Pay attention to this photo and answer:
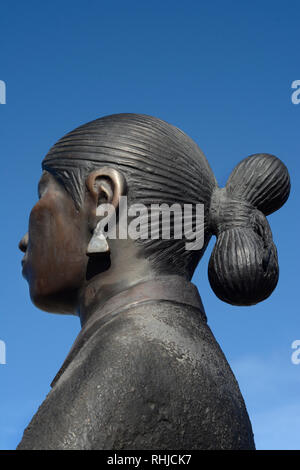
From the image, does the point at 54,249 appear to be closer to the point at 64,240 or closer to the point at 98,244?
the point at 64,240

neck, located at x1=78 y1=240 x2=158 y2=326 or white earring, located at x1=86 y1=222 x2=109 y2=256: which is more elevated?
white earring, located at x1=86 y1=222 x2=109 y2=256

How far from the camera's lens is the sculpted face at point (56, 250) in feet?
15.1

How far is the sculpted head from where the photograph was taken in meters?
4.52

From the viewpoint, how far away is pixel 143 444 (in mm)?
3510

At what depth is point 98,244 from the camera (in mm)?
4418

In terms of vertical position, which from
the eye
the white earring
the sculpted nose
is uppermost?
the eye

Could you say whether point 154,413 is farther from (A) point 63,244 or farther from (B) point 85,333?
(A) point 63,244

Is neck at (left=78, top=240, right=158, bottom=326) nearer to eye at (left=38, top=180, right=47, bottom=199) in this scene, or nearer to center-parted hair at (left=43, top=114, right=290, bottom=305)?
center-parted hair at (left=43, top=114, right=290, bottom=305)

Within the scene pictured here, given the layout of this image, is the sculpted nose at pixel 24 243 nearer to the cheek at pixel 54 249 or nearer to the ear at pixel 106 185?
the cheek at pixel 54 249

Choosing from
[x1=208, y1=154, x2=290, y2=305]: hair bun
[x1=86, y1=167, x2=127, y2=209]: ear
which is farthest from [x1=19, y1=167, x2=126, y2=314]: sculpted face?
[x1=208, y1=154, x2=290, y2=305]: hair bun

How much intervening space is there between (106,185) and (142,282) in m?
0.65

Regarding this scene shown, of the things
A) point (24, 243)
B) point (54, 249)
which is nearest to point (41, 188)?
point (24, 243)

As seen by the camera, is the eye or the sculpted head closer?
the sculpted head

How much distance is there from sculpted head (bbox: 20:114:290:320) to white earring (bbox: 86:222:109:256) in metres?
0.05
